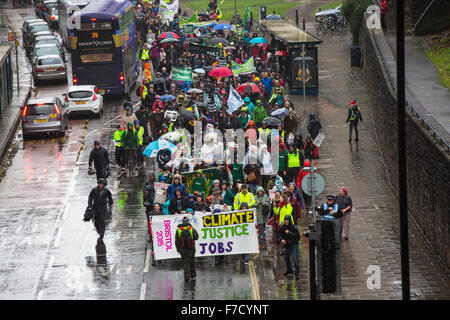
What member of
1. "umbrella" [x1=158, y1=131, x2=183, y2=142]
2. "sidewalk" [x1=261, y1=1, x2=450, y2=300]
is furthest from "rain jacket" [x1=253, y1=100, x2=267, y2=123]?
"umbrella" [x1=158, y1=131, x2=183, y2=142]

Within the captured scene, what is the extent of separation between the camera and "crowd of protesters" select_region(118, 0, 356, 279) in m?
23.7

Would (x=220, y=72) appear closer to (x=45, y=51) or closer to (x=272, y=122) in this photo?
(x=272, y=122)

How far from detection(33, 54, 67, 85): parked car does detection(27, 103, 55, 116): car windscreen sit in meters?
11.8

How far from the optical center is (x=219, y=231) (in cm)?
2283

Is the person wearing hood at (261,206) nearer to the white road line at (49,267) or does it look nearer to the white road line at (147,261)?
the white road line at (147,261)

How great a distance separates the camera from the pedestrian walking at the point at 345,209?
2369 centimetres

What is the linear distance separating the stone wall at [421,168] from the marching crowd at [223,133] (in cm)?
175

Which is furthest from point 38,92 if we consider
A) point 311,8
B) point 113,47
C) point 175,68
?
point 311,8

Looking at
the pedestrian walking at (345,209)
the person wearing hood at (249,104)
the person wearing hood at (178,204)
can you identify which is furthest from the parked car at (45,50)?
the pedestrian walking at (345,209)

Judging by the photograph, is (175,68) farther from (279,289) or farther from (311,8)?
(311,8)

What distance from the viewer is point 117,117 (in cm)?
4066

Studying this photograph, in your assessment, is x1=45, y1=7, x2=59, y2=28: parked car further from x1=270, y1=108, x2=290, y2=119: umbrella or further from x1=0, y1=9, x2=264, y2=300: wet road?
x1=270, y1=108, x2=290, y2=119: umbrella
